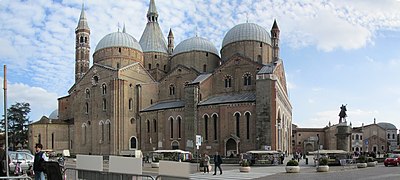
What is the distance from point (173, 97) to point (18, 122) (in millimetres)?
39987

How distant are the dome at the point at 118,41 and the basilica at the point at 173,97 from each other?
15 centimetres

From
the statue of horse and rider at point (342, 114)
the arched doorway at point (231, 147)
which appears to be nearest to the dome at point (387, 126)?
the statue of horse and rider at point (342, 114)

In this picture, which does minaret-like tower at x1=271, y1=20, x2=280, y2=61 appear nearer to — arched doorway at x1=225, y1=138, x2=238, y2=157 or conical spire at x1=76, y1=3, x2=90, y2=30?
arched doorway at x1=225, y1=138, x2=238, y2=157

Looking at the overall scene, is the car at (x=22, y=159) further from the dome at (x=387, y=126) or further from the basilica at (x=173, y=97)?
the dome at (x=387, y=126)

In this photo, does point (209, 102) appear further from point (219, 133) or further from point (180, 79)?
point (180, 79)

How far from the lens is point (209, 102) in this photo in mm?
49562

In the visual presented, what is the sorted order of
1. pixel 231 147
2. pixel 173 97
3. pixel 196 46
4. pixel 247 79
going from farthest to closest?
pixel 196 46, pixel 173 97, pixel 247 79, pixel 231 147

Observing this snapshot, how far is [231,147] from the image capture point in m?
47.4

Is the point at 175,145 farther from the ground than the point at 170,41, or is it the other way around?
the point at 170,41

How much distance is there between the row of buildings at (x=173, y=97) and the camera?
46.2 meters

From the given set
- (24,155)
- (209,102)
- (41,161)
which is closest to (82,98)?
(209,102)

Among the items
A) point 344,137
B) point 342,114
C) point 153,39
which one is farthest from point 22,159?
point 153,39

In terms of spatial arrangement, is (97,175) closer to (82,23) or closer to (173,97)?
(173,97)

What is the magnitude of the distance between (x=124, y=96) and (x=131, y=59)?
7.43 meters
